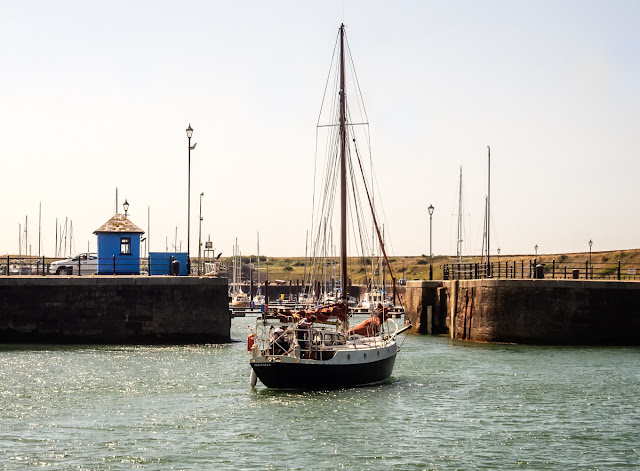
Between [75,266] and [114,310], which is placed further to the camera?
[75,266]

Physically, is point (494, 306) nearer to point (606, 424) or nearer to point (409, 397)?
point (409, 397)

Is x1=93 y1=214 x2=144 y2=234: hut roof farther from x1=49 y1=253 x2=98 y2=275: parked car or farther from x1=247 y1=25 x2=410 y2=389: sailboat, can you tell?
x1=247 y1=25 x2=410 y2=389: sailboat

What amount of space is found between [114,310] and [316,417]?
70.6 ft

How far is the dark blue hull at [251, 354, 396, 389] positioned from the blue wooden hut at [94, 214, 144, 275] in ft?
72.4

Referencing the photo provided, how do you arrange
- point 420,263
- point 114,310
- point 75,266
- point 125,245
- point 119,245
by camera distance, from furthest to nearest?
point 420,263, point 75,266, point 125,245, point 119,245, point 114,310

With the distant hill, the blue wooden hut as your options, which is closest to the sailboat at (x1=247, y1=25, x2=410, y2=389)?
the blue wooden hut

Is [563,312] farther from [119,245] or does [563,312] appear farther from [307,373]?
[119,245]

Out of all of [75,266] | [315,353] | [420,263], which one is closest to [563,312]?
[315,353]

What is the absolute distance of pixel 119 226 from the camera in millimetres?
52250

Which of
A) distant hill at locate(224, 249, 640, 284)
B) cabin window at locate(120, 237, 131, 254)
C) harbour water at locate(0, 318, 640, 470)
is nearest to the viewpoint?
harbour water at locate(0, 318, 640, 470)

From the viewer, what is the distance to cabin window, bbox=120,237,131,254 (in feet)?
172

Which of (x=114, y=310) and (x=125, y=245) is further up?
(x=125, y=245)

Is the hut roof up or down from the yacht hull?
up

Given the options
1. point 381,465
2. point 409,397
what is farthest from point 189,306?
point 381,465
